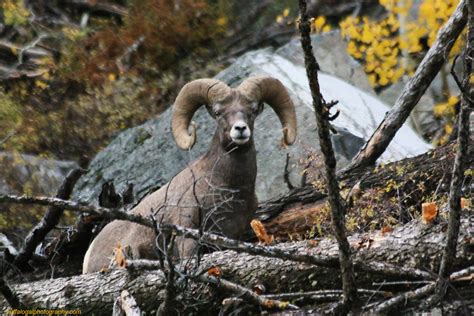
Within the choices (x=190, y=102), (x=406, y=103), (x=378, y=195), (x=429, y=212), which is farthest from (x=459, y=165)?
(x=190, y=102)

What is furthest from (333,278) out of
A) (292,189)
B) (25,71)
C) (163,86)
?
(25,71)

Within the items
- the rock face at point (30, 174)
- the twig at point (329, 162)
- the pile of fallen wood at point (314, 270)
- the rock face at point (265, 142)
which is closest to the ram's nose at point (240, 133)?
the pile of fallen wood at point (314, 270)

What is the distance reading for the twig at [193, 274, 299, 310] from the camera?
26.0 ft

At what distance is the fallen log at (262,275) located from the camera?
8.03 meters

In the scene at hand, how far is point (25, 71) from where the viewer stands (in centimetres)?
1939

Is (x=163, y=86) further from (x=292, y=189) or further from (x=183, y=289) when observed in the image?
(x=183, y=289)

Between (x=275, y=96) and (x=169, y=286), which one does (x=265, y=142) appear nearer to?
(x=275, y=96)

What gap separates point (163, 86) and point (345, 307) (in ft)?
36.6

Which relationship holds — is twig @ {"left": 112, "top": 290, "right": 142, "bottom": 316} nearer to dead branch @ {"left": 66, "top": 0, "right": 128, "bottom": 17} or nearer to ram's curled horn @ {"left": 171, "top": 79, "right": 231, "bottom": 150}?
ram's curled horn @ {"left": 171, "top": 79, "right": 231, "bottom": 150}

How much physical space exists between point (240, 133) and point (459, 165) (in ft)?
12.1

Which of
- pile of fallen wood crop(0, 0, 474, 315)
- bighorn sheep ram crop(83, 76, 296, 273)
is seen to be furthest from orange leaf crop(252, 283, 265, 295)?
bighorn sheep ram crop(83, 76, 296, 273)

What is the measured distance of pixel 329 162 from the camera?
22.7ft

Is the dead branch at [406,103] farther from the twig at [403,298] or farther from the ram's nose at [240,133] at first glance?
the twig at [403,298]

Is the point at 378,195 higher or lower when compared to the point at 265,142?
lower
